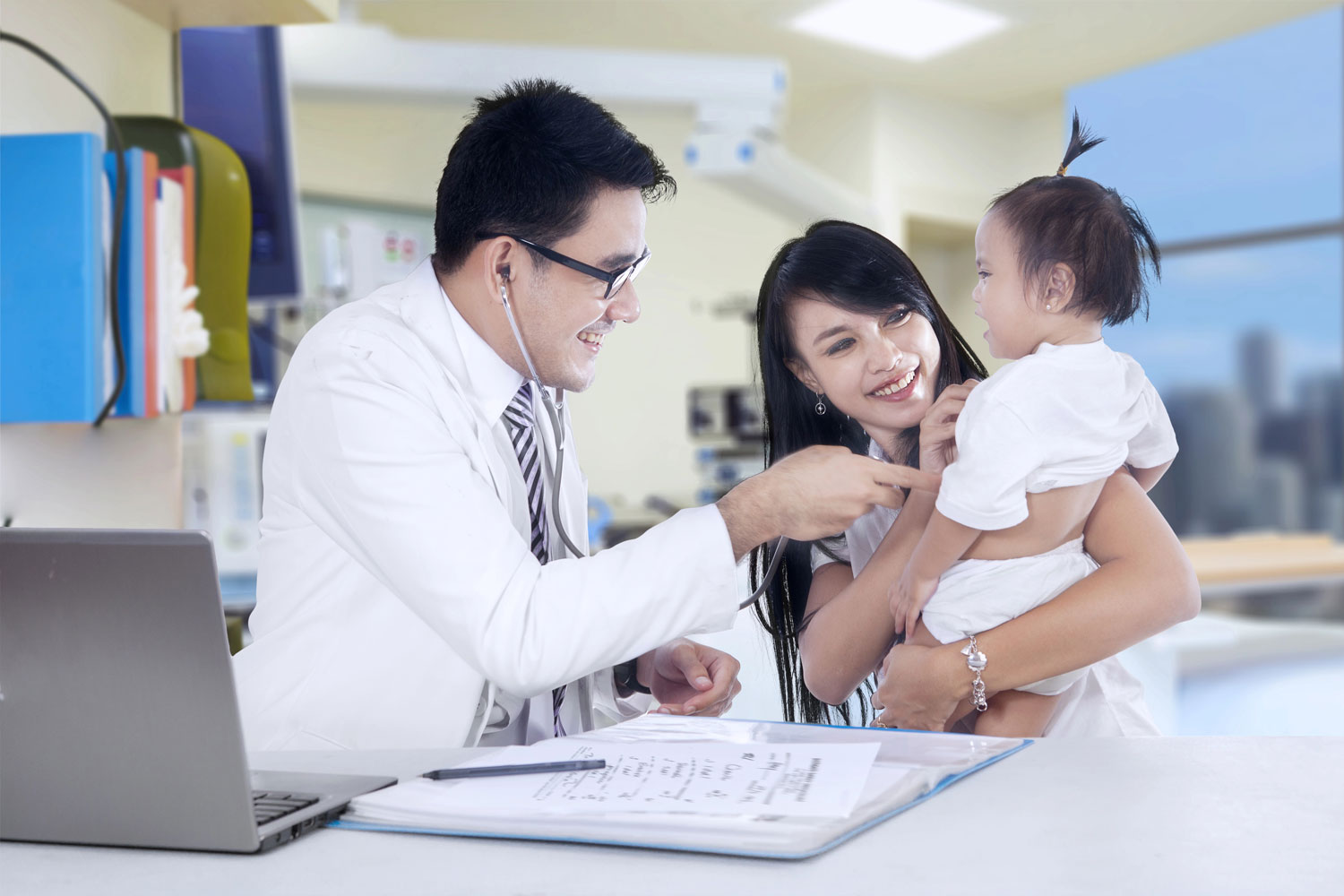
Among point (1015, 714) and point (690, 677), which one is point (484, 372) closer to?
point (690, 677)

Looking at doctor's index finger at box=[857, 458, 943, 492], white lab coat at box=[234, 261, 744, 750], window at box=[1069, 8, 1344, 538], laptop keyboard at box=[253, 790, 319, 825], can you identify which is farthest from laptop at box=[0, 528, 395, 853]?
window at box=[1069, 8, 1344, 538]

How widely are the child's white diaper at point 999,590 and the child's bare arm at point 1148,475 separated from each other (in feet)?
0.52

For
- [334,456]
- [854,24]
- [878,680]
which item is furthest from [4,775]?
[854,24]

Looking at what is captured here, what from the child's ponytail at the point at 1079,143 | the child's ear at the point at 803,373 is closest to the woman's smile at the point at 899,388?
the child's ear at the point at 803,373

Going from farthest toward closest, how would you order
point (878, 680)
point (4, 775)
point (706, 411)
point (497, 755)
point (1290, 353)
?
point (1290, 353)
point (706, 411)
point (878, 680)
point (497, 755)
point (4, 775)

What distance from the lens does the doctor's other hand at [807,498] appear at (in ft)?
4.07

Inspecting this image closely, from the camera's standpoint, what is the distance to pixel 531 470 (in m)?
1.60

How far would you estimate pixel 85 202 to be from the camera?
1.69m

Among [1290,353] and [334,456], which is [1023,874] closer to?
[334,456]

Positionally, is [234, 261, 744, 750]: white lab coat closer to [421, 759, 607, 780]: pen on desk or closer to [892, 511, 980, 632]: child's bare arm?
[421, 759, 607, 780]: pen on desk

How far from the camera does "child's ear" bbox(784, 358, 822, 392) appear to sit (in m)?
1.64

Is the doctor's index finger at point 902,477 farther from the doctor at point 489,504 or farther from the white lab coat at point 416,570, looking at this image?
the white lab coat at point 416,570

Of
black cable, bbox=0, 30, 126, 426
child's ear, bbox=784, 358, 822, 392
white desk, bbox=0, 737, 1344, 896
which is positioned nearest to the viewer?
white desk, bbox=0, 737, 1344, 896

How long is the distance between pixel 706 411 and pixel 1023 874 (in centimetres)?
415
